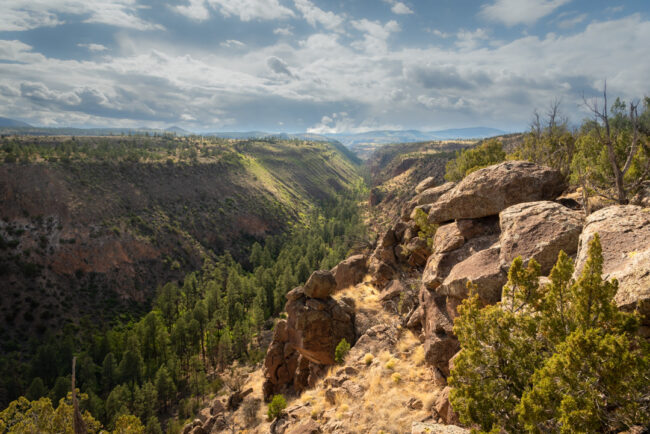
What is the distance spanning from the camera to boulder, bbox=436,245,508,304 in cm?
1563

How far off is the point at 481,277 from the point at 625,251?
6279mm

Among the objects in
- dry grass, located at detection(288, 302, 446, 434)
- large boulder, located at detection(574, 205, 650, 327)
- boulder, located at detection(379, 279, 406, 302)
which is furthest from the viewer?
boulder, located at detection(379, 279, 406, 302)

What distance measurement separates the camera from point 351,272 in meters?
43.8

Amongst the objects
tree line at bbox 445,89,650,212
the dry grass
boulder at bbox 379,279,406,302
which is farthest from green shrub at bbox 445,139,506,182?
the dry grass

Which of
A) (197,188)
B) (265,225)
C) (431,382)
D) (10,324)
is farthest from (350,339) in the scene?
(197,188)

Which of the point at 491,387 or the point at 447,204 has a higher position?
the point at 447,204

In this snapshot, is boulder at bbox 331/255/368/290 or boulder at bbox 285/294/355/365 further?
boulder at bbox 331/255/368/290

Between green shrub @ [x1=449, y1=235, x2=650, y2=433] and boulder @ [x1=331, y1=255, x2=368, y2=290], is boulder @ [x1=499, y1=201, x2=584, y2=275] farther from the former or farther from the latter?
boulder @ [x1=331, y1=255, x2=368, y2=290]

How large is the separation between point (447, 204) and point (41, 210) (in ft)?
422

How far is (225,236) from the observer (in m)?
135

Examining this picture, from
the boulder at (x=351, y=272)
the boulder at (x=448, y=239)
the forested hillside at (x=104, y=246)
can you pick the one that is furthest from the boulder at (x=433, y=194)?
the forested hillside at (x=104, y=246)

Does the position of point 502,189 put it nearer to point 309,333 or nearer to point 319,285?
point 319,285

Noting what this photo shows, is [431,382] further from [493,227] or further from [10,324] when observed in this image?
[10,324]

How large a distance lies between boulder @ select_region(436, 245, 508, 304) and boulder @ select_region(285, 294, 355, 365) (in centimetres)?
1522
